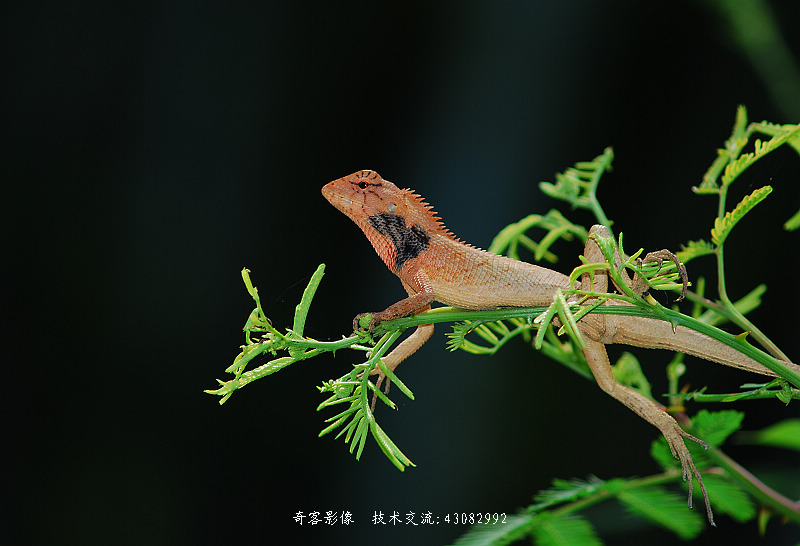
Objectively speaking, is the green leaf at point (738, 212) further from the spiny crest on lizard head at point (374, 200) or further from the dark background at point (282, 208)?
the dark background at point (282, 208)

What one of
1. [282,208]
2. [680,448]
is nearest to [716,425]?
[680,448]

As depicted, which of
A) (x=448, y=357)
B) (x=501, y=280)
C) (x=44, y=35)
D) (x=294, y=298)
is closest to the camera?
(x=501, y=280)

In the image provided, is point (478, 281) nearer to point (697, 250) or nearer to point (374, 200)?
point (374, 200)

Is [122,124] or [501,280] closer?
[501,280]

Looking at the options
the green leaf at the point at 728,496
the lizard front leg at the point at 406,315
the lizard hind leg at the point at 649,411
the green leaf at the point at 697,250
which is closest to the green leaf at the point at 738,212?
the green leaf at the point at 697,250

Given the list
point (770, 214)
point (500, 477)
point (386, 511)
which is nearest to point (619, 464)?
point (500, 477)

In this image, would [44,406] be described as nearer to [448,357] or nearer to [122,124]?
[122,124]
